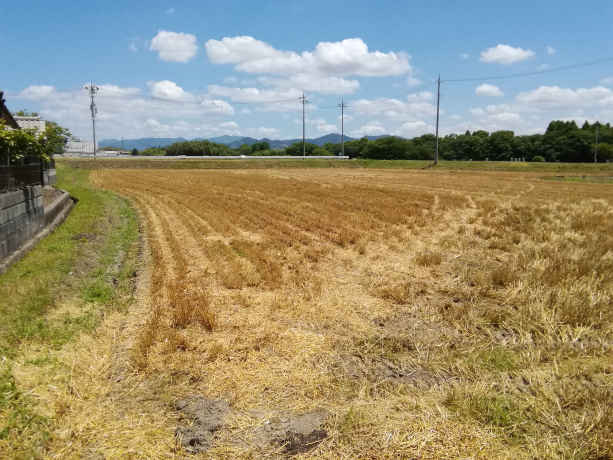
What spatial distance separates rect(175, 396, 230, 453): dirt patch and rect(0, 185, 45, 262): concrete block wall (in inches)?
272

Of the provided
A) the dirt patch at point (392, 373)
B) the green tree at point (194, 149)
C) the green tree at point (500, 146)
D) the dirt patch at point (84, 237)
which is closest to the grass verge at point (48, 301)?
the dirt patch at point (84, 237)

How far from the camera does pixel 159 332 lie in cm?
550

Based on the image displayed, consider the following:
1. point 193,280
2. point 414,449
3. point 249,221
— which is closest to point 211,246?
point 193,280

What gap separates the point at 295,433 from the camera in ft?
12.0

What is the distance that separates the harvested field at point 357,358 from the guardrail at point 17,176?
3657mm

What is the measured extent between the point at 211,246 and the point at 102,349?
224 inches

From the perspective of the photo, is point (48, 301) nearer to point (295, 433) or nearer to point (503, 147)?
point (295, 433)

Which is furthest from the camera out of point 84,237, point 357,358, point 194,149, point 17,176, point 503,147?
point 194,149

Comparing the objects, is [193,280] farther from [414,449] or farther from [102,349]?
[414,449]

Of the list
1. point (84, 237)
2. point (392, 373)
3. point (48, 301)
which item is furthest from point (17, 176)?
point (392, 373)

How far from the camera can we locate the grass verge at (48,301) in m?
3.69

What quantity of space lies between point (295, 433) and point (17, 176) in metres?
10.2

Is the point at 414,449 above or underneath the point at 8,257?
underneath

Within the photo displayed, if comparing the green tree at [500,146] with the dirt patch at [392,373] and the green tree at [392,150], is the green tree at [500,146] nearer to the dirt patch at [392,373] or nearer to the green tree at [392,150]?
the green tree at [392,150]
